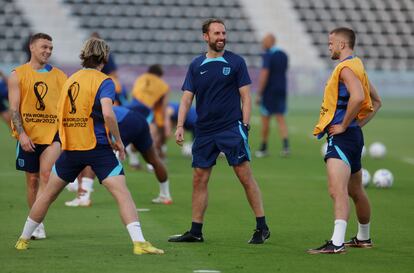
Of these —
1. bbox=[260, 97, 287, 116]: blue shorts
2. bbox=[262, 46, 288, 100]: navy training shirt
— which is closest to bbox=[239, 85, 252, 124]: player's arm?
bbox=[260, 97, 287, 116]: blue shorts

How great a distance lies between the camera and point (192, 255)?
965cm

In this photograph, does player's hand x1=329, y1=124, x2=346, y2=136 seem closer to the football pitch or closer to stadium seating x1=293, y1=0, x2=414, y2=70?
the football pitch

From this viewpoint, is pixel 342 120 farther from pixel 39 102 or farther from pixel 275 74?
pixel 275 74

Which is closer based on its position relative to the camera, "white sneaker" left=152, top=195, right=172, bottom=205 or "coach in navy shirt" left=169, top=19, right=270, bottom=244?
"coach in navy shirt" left=169, top=19, right=270, bottom=244

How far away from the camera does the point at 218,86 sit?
10.3 m

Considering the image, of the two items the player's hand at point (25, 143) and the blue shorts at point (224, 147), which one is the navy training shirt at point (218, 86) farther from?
the player's hand at point (25, 143)

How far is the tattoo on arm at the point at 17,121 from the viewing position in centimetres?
1025

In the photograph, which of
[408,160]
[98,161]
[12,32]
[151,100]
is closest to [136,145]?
[98,161]

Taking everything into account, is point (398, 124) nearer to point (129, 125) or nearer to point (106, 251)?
point (129, 125)

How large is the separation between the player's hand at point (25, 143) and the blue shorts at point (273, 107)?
37.7 ft

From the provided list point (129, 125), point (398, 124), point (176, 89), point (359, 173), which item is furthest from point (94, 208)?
point (176, 89)

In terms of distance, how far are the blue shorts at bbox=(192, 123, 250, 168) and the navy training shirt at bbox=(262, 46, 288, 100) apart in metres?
11.2

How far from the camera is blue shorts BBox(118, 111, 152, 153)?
13.6 meters

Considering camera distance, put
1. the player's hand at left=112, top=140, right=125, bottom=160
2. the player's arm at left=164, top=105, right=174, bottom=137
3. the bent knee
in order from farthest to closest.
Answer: the player's arm at left=164, top=105, right=174, bottom=137
the bent knee
the player's hand at left=112, top=140, right=125, bottom=160
